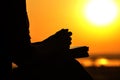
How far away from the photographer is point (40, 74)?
296cm

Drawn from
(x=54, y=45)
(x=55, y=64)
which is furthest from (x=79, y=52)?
(x=55, y=64)

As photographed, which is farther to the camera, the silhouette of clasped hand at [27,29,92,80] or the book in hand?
the book in hand

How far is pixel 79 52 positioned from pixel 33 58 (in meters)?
0.39

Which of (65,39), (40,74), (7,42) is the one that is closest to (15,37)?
(7,42)

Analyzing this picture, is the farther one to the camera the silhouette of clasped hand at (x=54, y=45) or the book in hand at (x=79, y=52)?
the book in hand at (x=79, y=52)

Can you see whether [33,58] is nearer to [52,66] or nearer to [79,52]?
[52,66]

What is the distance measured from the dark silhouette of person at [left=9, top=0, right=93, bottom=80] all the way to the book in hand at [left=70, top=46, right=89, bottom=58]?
0.31 feet

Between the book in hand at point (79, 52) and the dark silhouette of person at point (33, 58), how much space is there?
3.7 inches

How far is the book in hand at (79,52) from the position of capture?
3.23m

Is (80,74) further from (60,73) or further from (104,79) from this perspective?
(104,79)

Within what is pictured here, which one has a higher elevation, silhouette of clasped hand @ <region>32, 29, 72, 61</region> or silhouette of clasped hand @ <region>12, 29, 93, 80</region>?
silhouette of clasped hand @ <region>32, 29, 72, 61</region>

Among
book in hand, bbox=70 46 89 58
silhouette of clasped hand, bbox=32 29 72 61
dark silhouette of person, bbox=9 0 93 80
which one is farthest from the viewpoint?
book in hand, bbox=70 46 89 58

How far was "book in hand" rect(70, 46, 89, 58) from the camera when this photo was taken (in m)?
3.23

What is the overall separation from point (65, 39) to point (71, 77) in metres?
0.32
